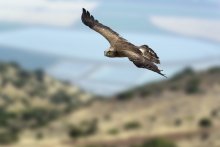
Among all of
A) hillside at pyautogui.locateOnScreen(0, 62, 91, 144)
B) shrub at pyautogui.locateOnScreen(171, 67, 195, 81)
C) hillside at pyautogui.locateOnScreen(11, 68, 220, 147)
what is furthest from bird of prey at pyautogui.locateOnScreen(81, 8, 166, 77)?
shrub at pyautogui.locateOnScreen(171, 67, 195, 81)

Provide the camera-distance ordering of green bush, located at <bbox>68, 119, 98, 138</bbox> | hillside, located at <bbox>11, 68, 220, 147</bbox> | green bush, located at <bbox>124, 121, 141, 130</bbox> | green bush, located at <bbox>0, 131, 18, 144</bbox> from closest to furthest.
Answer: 1. hillside, located at <bbox>11, 68, 220, 147</bbox>
2. green bush, located at <bbox>0, 131, 18, 144</bbox>
3. green bush, located at <bbox>68, 119, 98, 138</bbox>
4. green bush, located at <bbox>124, 121, 141, 130</bbox>

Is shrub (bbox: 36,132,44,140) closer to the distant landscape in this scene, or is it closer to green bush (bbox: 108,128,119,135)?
the distant landscape

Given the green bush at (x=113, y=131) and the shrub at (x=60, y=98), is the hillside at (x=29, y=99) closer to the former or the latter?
the shrub at (x=60, y=98)

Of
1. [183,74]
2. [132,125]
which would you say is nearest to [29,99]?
[183,74]

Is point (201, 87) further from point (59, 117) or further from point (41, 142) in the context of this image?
point (41, 142)

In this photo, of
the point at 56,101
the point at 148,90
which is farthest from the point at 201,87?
the point at 56,101

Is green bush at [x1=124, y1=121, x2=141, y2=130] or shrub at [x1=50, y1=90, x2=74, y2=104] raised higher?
shrub at [x1=50, y1=90, x2=74, y2=104]

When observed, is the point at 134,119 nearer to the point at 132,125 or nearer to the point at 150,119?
the point at 150,119

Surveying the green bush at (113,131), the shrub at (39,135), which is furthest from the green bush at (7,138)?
the green bush at (113,131)
